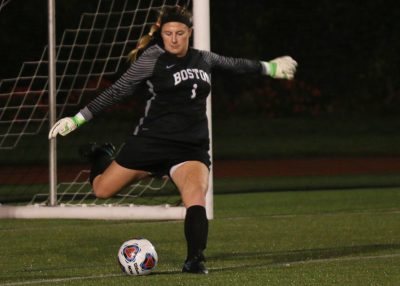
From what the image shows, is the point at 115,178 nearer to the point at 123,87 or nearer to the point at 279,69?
the point at 123,87

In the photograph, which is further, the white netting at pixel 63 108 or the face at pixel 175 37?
Result: the white netting at pixel 63 108

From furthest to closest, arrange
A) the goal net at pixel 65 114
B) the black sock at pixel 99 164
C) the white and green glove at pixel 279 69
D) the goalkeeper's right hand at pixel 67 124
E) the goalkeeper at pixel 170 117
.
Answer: the goal net at pixel 65 114
the black sock at pixel 99 164
the white and green glove at pixel 279 69
the goalkeeper's right hand at pixel 67 124
the goalkeeper at pixel 170 117

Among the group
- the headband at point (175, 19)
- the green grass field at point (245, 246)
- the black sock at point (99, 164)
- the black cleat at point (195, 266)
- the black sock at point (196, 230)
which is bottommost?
the green grass field at point (245, 246)

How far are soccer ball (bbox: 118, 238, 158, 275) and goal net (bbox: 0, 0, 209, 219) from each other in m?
4.82

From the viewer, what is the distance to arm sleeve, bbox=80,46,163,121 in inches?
340

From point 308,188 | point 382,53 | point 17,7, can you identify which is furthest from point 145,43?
point 382,53

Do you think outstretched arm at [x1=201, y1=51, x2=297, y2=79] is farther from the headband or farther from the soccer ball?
the soccer ball

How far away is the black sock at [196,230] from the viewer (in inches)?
332

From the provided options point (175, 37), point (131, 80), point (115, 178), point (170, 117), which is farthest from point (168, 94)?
point (115, 178)

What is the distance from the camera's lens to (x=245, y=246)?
1066 centimetres

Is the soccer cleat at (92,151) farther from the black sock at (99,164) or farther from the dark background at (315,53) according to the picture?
the dark background at (315,53)

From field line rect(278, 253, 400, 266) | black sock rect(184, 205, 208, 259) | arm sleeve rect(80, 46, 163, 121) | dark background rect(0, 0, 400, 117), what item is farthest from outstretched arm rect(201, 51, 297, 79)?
dark background rect(0, 0, 400, 117)

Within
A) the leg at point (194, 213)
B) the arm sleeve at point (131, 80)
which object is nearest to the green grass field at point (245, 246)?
the leg at point (194, 213)

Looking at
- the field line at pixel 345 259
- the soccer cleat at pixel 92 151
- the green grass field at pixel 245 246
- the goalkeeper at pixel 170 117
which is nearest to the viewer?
the green grass field at pixel 245 246
